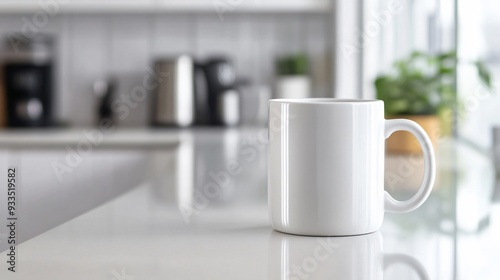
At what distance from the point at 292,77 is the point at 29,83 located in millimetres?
1001

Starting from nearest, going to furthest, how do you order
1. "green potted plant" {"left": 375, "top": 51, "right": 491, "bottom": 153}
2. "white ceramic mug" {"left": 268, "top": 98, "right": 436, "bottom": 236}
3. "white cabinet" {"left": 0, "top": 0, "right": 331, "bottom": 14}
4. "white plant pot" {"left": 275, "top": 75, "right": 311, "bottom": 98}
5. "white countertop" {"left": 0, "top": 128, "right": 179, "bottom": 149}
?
1. "white ceramic mug" {"left": 268, "top": 98, "right": 436, "bottom": 236}
2. "green potted plant" {"left": 375, "top": 51, "right": 491, "bottom": 153}
3. "white countertop" {"left": 0, "top": 128, "right": 179, "bottom": 149}
4. "white cabinet" {"left": 0, "top": 0, "right": 331, "bottom": 14}
5. "white plant pot" {"left": 275, "top": 75, "right": 311, "bottom": 98}

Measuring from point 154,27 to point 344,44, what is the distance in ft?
2.60

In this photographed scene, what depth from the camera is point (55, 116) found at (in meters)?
2.98

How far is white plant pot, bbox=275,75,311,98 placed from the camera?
2.82 meters

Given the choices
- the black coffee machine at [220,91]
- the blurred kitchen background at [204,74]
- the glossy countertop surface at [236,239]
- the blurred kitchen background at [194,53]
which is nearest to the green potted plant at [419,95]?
the blurred kitchen background at [204,74]

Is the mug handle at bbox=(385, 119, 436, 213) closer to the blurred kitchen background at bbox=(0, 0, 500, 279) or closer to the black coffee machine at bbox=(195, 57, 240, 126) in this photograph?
the blurred kitchen background at bbox=(0, 0, 500, 279)

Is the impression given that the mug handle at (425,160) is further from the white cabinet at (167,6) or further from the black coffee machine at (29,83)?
the black coffee machine at (29,83)

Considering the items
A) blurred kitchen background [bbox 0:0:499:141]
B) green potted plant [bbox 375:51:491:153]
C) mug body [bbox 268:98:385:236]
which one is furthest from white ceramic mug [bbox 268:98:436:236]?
blurred kitchen background [bbox 0:0:499:141]

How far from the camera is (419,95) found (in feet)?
5.96

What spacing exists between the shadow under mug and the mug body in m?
0.02

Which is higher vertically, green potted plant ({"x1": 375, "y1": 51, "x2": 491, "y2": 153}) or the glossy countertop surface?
green potted plant ({"x1": 375, "y1": 51, "x2": 491, "y2": 153})

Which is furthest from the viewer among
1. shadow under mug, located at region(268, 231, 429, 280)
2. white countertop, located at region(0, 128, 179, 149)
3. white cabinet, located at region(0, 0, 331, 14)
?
white cabinet, located at region(0, 0, 331, 14)

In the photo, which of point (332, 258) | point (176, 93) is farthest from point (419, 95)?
point (332, 258)

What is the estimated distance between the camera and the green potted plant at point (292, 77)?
2824 millimetres
